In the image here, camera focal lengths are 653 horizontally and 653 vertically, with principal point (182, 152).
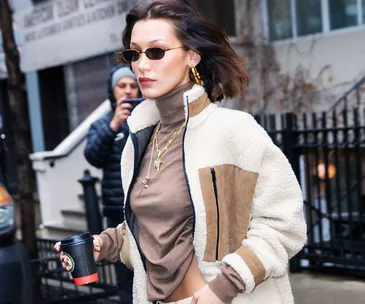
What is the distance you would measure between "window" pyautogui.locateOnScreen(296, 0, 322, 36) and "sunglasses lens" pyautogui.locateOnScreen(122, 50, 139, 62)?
25.8 feet

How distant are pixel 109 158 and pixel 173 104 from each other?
235 centimetres

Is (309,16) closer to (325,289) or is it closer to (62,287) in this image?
(325,289)

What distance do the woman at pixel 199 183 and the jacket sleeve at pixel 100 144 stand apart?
2.08 metres

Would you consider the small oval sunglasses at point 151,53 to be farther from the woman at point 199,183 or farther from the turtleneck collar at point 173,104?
the turtleneck collar at point 173,104

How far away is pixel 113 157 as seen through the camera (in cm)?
464

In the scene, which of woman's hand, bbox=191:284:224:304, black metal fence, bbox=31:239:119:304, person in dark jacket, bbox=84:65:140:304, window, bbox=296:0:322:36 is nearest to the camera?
woman's hand, bbox=191:284:224:304

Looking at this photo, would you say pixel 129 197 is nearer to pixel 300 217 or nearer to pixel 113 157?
pixel 300 217

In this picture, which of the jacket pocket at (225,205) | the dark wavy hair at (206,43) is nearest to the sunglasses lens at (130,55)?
the dark wavy hair at (206,43)

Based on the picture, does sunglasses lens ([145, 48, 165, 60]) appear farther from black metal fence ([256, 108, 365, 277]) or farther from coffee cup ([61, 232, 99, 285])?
Result: black metal fence ([256, 108, 365, 277])

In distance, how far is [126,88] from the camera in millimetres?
4680

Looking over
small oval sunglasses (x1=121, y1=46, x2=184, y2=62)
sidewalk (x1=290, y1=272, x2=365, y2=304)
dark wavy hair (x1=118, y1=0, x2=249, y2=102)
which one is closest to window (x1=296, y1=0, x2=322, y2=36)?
sidewalk (x1=290, y1=272, x2=365, y2=304)

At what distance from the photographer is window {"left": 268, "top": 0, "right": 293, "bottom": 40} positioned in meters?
10.3

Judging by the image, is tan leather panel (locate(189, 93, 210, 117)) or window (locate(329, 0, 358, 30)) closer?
tan leather panel (locate(189, 93, 210, 117))

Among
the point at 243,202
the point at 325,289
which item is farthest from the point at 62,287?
the point at 243,202
